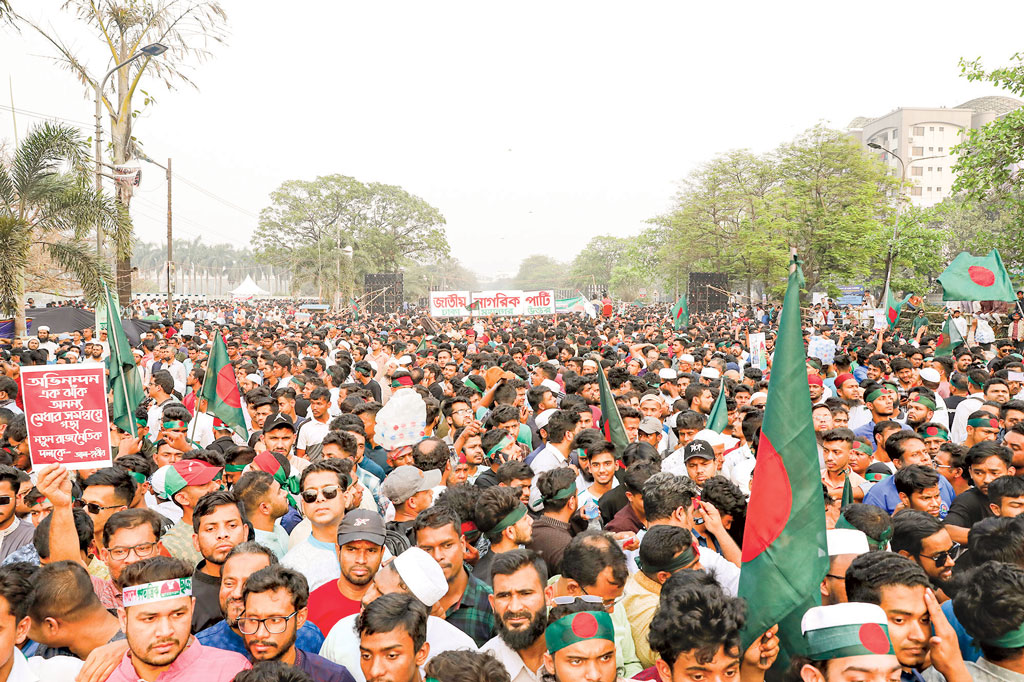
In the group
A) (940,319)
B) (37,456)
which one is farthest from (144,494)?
(940,319)

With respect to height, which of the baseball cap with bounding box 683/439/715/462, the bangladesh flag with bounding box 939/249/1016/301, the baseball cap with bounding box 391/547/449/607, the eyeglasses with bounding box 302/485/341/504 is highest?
the bangladesh flag with bounding box 939/249/1016/301

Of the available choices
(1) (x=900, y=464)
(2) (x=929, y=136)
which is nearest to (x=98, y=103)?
(1) (x=900, y=464)

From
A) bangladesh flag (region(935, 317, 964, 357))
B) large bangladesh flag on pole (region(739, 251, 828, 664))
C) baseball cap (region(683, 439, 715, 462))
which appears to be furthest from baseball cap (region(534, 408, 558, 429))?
bangladesh flag (region(935, 317, 964, 357))

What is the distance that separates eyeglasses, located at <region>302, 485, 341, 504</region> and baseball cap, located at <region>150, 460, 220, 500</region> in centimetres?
98

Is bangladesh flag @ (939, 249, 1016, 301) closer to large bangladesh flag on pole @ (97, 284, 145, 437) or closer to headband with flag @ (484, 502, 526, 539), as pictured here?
headband with flag @ (484, 502, 526, 539)

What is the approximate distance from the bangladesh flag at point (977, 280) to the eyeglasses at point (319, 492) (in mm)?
11775

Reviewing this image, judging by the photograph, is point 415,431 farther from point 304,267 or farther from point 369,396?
point 304,267

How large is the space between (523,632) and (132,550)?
2046mm

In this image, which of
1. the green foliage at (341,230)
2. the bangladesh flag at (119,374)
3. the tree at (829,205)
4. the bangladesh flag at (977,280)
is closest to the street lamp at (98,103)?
the bangladesh flag at (119,374)

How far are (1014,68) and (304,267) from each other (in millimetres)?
57954

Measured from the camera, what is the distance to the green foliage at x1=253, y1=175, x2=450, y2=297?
213 ft

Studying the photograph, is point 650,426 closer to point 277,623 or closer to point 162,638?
point 277,623

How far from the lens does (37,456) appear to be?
4855 mm

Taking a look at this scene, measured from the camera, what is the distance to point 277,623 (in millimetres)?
3086
